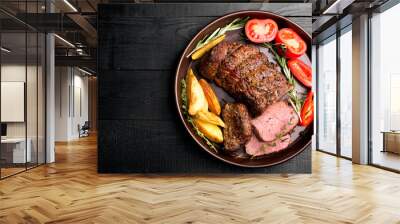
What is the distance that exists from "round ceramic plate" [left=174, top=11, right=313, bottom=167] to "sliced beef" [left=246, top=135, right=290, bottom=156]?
7cm

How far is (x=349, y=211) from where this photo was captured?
11.5 ft

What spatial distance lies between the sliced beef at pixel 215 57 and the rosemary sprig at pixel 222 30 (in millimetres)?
169

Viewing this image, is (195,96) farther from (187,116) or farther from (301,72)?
(301,72)

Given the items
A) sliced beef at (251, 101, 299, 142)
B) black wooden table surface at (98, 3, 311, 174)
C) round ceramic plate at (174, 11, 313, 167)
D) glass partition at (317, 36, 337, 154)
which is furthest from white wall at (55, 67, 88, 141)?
sliced beef at (251, 101, 299, 142)

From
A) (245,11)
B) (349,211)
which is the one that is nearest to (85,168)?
(245,11)

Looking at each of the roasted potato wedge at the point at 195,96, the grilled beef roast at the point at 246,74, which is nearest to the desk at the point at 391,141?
the grilled beef roast at the point at 246,74

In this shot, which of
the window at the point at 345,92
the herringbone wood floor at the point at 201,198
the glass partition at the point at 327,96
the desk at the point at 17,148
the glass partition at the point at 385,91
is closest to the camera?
the herringbone wood floor at the point at 201,198

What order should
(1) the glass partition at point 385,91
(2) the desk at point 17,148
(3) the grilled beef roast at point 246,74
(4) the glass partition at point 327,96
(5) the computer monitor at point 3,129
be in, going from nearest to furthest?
(3) the grilled beef roast at point 246,74
(5) the computer monitor at point 3,129
(2) the desk at point 17,148
(1) the glass partition at point 385,91
(4) the glass partition at point 327,96

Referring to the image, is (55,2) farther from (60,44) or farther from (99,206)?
(99,206)

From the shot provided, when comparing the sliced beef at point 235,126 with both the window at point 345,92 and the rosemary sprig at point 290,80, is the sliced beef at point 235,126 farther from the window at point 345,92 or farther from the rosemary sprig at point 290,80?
the window at point 345,92

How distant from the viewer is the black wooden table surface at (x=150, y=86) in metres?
5.36

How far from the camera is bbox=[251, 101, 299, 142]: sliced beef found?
16.6 feet

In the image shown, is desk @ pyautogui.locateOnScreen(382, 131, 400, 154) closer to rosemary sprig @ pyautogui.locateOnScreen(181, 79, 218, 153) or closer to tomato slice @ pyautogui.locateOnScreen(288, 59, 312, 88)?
tomato slice @ pyautogui.locateOnScreen(288, 59, 312, 88)

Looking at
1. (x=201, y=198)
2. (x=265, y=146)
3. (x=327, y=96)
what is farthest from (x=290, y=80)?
(x=327, y=96)
